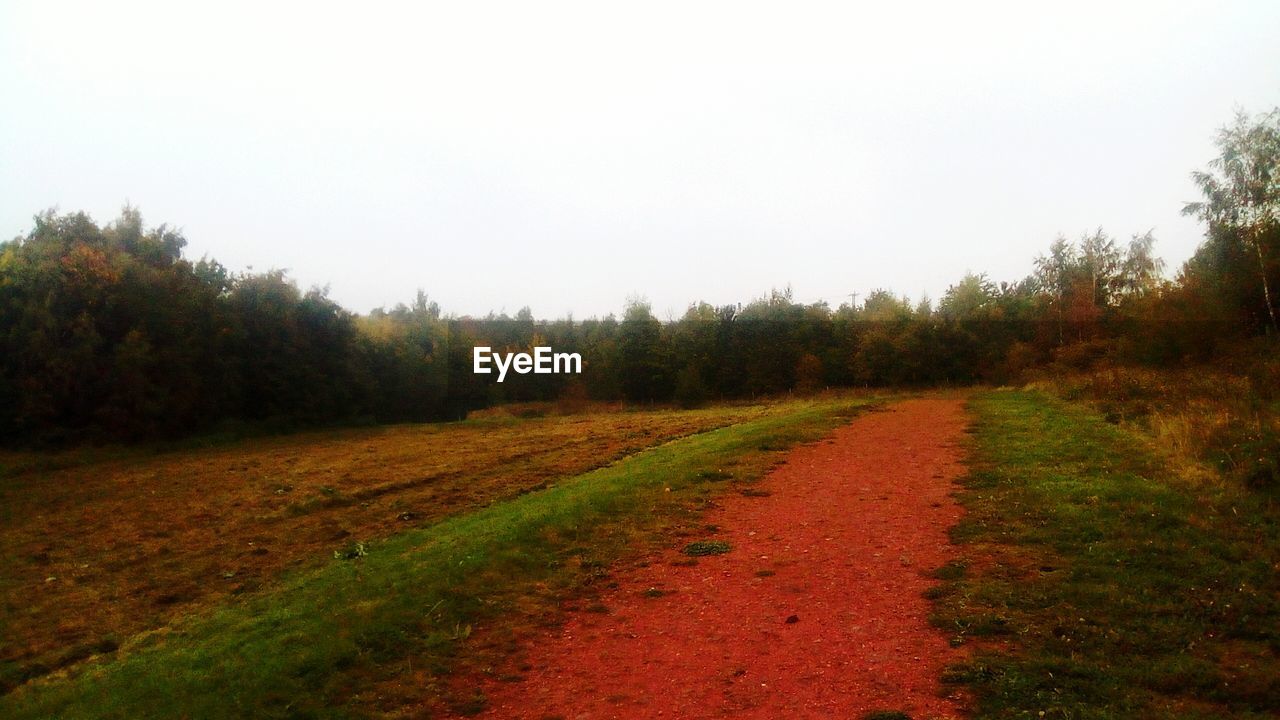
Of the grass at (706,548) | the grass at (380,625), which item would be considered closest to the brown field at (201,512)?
the grass at (380,625)

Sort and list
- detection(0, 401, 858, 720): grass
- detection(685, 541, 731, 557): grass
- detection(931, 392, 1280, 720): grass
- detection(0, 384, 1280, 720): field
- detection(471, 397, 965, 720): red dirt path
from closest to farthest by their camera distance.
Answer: detection(931, 392, 1280, 720): grass
detection(471, 397, 965, 720): red dirt path
detection(0, 384, 1280, 720): field
detection(0, 401, 858, 720): grass
detection(685, 541, 731, 557): grass

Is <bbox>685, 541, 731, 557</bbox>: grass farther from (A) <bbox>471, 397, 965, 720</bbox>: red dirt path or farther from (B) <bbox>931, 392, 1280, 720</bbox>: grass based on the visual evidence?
(B) <bbox>931, 392, 1280, 720</bbox>: grass

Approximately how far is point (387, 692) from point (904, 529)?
272 inches

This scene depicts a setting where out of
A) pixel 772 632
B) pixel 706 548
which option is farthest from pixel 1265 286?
pixel 772 632

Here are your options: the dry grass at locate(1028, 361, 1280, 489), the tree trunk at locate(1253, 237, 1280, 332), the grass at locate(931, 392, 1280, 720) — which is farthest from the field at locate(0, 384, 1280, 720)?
the tree trunk at locate(1253, 237, 1280, 332)

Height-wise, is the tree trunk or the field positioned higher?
the tree trunk

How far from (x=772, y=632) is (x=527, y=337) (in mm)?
81536

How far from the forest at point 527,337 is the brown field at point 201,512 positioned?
207 inches

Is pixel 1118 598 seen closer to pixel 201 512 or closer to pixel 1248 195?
pixel 201 512

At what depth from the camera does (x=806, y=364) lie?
206 ft

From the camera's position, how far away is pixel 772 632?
6.80 meters

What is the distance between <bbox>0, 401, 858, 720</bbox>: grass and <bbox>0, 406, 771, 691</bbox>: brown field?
5.37 feet

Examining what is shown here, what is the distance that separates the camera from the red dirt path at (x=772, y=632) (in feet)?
18.1

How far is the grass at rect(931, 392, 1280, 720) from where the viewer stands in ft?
16.2
